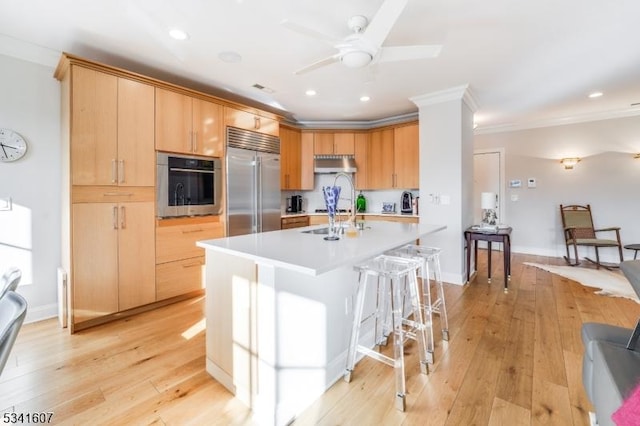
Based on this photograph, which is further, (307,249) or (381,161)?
(381,161)

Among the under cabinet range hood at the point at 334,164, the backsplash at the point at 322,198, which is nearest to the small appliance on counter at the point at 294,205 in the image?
the backsplash at the point at 322,198

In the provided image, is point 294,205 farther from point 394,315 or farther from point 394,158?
point 394,315

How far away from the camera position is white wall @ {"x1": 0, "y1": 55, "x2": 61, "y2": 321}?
2.56 m

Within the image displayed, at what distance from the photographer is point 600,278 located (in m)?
3.94

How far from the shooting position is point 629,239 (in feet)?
15.5

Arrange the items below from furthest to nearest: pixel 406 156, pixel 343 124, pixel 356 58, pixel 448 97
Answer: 1. pixel 343 124
2. pixel 406 156
3. pixel 448 97
4. pixel 356 58

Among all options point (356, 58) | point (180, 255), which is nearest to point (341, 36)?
point (356, 58)

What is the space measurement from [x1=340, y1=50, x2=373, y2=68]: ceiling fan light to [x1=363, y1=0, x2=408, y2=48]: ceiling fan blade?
98 millimetres

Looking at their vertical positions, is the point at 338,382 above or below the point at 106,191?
below

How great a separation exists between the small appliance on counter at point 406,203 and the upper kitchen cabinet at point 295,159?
5.31 feet

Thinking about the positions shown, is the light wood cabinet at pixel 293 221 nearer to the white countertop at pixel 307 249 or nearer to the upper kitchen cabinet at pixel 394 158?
the upper kitchen cabinet at pixel 394 158

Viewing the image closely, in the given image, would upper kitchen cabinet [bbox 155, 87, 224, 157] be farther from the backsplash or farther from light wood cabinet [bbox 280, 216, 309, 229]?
the backsplash

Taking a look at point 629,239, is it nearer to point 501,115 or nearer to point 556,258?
point 556,258

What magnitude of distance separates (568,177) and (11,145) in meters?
7.64
